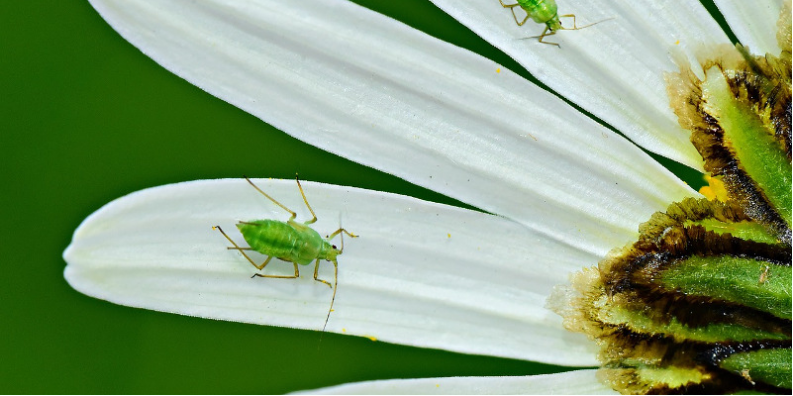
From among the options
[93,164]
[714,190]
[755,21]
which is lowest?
[93,164]

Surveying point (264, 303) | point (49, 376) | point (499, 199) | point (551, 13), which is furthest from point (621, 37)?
point (49, 376)

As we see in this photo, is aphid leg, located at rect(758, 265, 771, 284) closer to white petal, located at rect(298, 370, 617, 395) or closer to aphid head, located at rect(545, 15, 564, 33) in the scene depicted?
white petal, located at rect(298, 370, 617, 395)

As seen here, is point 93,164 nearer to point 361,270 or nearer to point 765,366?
point 361,270

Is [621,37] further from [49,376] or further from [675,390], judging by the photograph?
[49,376]

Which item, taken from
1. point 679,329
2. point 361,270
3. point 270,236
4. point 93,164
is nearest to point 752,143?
point 679,329

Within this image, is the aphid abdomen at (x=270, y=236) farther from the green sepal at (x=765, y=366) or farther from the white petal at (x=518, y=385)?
the green sepal at (x=765, y=366)

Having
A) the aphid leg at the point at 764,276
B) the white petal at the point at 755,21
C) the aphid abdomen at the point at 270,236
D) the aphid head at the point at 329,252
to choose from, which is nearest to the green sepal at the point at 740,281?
the aphid leg at the point at 764,276
